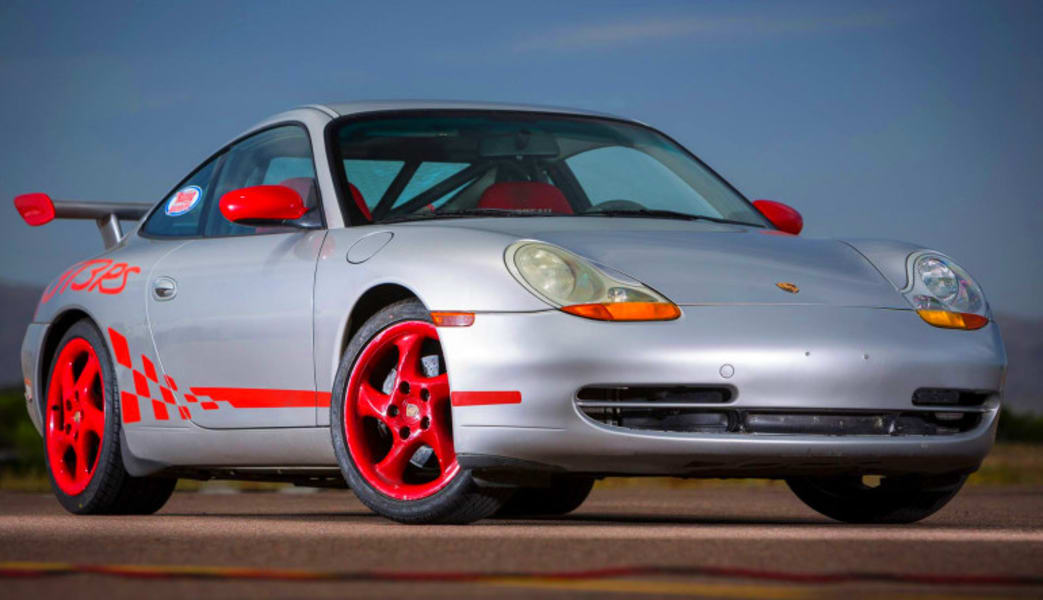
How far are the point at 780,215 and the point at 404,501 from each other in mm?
2260

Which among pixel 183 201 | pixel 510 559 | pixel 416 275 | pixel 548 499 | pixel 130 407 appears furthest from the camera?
pixel 548 499

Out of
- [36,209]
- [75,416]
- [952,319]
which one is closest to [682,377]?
[952,319]

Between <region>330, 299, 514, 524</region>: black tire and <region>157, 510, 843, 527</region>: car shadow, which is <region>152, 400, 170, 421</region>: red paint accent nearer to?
<region>157, 510, 843, 527</region>: car shadow

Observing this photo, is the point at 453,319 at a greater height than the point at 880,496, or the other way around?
the point at 453,319

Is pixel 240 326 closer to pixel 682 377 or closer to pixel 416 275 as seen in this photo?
pixel 416 275

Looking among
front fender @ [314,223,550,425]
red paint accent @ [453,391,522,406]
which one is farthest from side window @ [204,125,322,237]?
red paint accent @ [453,391,522,406]

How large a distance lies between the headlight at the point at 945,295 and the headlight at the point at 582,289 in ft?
2.99

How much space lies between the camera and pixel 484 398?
17.6 ft

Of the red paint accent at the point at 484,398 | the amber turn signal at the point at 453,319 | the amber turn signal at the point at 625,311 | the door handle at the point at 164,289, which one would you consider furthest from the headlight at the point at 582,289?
the door handle at the point at 164,289

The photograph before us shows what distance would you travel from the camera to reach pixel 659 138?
7449mm

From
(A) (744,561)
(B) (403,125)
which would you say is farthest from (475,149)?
(A) (744,561)

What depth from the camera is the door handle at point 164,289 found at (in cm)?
674

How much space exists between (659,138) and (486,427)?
241 centimetres

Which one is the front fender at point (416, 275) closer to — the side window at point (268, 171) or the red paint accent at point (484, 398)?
the red paint accent at point (484, 398)
